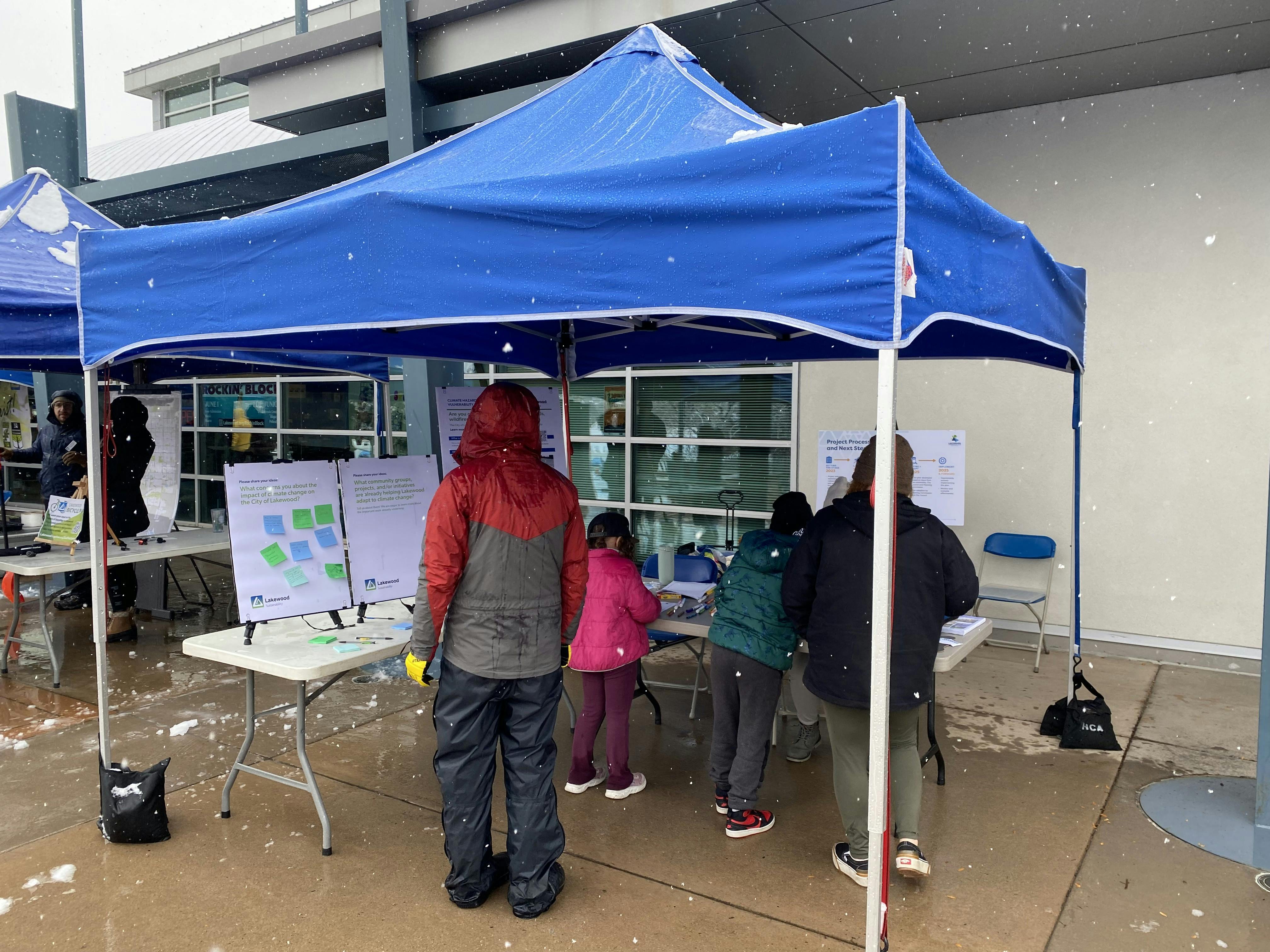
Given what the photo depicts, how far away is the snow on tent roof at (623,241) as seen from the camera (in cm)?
230

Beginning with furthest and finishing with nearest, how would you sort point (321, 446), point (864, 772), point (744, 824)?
point (321, 446) → point (744, 824) → point (864, 772)

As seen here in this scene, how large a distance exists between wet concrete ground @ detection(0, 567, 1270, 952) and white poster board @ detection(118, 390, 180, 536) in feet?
6.43

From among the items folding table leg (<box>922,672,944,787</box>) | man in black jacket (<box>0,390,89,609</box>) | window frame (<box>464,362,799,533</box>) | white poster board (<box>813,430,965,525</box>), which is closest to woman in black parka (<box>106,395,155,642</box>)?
man in black jacket (<box>0,390,89,609</box>)

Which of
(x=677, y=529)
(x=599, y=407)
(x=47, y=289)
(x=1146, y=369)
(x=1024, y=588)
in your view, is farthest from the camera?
(x=599, y=407)

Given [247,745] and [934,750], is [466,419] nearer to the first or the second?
[247,745]

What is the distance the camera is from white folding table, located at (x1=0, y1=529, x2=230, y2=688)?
18.6 ft

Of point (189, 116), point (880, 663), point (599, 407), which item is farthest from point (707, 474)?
point (189, 116)

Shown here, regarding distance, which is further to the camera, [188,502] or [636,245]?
[188,502]

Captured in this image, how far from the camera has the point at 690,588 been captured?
486 centimetres

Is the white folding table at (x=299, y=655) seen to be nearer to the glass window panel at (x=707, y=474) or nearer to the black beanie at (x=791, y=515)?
the black beanie at (x=791, y=515)

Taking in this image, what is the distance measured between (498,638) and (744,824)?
1.48m

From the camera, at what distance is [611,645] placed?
12.9ft

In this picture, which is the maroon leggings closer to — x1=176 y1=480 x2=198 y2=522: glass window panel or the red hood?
the red hood

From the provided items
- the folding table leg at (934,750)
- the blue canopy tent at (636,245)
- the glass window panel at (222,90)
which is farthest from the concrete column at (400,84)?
the glass window panel at (222,90)
